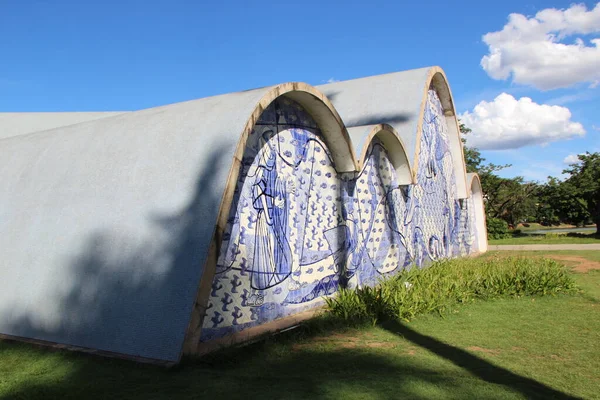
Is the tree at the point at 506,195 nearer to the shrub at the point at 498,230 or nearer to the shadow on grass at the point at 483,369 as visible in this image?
the shrub at the point at 498,230

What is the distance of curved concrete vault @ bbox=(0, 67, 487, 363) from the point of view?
456cm

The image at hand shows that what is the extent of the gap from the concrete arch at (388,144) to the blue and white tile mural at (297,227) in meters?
0.12

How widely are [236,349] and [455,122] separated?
10.9 metres

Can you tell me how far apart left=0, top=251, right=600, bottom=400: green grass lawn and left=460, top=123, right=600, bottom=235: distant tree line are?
69.3 feet

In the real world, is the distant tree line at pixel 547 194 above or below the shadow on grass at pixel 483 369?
above

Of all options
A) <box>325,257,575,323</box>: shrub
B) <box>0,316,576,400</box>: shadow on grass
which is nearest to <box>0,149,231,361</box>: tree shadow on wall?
<box>0,316,576,400</box>: shadow on grass

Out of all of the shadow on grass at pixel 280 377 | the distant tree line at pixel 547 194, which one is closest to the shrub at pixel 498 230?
the distant tree line at pixel 547 194

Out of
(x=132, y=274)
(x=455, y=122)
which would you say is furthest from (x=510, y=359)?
(x=455, y=122)

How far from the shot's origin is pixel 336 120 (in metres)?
Answer: 6.68

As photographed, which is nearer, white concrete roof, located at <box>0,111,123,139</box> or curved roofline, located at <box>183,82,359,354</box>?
curved roofline, located at <box>183,82,359,354</box>

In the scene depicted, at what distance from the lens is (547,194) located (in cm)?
2773

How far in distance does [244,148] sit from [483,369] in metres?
2.82

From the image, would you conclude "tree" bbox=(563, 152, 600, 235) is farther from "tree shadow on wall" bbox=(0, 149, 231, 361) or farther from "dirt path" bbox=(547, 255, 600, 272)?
"tree shadow on wall" bbox=(0, 149, 231, 361)

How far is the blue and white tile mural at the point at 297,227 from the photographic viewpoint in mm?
5395
